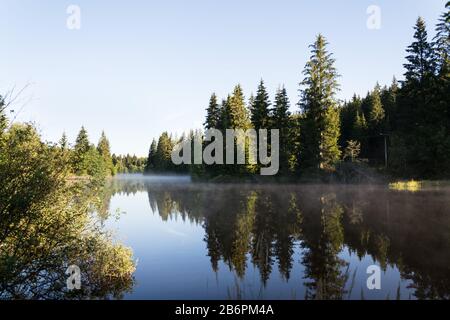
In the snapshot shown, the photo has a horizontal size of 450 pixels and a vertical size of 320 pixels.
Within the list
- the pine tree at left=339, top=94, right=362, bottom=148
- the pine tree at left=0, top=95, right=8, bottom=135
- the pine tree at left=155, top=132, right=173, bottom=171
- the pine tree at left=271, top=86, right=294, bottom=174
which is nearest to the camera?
the pine tree at left=0, top=95, right=8, bottom=135

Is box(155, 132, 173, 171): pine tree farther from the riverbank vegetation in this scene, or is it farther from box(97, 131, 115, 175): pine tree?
the riverbank vegetation

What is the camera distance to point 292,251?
42.3ft

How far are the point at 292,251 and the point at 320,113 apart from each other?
111 ft

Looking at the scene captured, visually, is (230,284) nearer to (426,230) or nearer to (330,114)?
(426,230)

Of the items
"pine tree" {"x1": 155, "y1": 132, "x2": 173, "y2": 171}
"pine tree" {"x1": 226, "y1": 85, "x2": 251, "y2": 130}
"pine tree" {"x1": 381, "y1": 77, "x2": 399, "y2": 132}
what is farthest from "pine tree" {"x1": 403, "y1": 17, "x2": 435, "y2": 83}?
"pine tree" {"x1": 155, "y1": 132, "x2": 173, "y2": 171}

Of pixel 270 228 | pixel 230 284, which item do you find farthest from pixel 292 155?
pixel 230 284

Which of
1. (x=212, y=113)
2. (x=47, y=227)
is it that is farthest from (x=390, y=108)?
(x=47, y=227)

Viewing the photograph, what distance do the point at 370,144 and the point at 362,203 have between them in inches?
1784

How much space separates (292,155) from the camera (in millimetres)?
48594

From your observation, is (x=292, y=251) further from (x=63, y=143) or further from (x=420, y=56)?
(x=420, y=56)

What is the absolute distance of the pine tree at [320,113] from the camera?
142 ft

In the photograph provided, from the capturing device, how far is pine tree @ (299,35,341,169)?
43.2 m

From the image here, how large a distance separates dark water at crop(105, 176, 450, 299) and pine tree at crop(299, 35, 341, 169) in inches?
794

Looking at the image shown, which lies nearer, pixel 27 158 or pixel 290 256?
pixel 27 158
